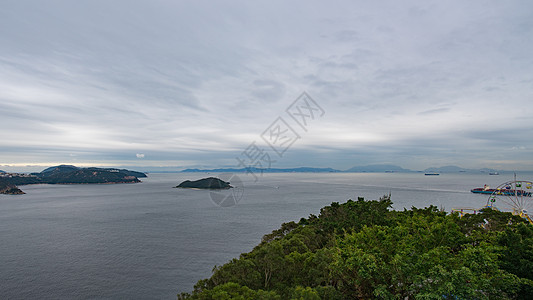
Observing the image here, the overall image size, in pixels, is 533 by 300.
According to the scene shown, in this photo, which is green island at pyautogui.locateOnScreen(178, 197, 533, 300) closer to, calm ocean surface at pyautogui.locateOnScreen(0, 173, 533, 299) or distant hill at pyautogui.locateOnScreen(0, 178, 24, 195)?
calm ocean surface at pyautogui.locateOnScreen(0, 173, 533, 299)

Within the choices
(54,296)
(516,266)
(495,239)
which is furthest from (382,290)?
(54,296)

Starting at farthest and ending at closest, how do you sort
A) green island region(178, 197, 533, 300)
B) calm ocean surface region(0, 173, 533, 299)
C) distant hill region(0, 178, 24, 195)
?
distant hill region(0, 178, 24, 195)
calm ocean surface region(0, 173, 533, 299)
green island region(178, 197, 533, 300)

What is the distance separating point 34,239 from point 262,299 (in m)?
65.6

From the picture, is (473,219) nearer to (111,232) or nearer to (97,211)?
(111,232)

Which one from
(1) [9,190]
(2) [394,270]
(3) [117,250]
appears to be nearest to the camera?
(2) [394,270]

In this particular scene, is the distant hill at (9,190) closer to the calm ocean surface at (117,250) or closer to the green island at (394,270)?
the calm ocean surface at (117,250)

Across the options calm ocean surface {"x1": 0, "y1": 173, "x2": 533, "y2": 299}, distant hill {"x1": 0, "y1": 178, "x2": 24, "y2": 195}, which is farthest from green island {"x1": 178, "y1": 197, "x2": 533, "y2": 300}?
distant hill {"x1": 0, "y1": 178, "x2": 24, "y2": 195}

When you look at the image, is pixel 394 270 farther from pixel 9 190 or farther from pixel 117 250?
pixel 9 190

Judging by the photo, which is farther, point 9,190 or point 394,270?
point 9,190

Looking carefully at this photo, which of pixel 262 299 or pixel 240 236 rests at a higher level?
pixel 262 299

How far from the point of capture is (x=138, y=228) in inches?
2694

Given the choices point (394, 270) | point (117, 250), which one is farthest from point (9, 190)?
point (394, 270)

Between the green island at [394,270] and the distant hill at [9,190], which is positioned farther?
the distant hill at [9,190]

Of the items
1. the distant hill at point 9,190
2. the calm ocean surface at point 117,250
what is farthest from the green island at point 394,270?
the distant hill at point 9,190
